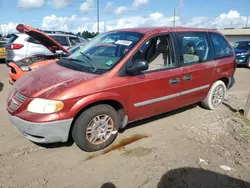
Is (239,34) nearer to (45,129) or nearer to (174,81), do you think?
(174,81)

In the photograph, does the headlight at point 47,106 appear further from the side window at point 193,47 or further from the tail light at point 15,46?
the tail light at point 15,46

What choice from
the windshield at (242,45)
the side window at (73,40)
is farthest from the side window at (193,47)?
the windshield at (242,45)

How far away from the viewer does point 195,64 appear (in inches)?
170

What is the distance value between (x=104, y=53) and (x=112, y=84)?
80 cm

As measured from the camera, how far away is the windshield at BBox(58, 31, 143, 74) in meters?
3.40

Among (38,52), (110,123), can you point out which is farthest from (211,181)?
(38,52)

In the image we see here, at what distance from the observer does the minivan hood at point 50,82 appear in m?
2.91

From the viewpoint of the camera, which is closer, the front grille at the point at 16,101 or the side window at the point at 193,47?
the front grille at the point at 16,101

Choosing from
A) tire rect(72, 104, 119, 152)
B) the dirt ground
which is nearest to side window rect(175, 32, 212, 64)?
the dirt ground

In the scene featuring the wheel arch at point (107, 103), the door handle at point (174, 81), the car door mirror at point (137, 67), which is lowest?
the wheel arch at point (107, 103)

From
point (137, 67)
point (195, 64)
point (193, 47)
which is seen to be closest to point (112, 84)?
point (137, 67)

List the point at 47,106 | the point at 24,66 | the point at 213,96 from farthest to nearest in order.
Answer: the point at 24,66 < the point at 213,96 < the point at 47,106

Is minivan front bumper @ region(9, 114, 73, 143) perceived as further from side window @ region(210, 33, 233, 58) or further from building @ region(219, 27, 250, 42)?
building @ region(219, 27, 250, 42)

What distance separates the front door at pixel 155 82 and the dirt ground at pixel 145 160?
1.61 feet
